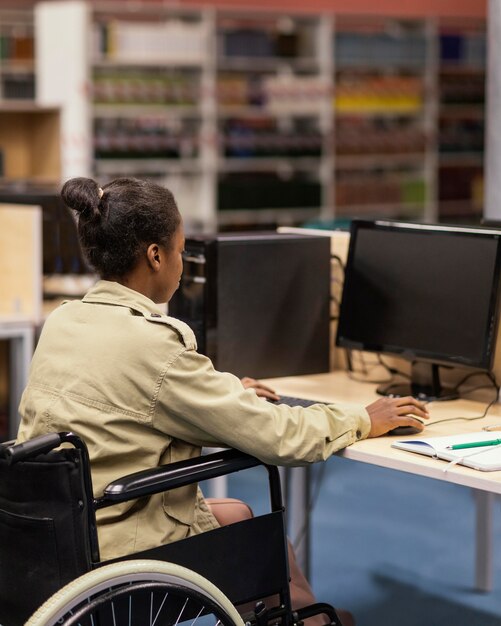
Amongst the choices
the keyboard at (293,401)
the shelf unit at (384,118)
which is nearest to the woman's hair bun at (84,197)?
the keyboard at (293,401)

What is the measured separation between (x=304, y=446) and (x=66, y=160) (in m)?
4.70

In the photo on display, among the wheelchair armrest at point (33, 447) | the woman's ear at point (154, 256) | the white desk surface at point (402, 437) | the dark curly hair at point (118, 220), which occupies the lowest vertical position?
the white desk surface at point (402, 437)

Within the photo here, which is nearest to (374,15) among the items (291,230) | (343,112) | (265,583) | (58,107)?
(343,112)

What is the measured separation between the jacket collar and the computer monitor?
872 millimetres

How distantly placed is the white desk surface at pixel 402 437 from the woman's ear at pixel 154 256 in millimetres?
529

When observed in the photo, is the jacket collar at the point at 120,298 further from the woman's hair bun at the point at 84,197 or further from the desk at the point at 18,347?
the desk at the point at 18,347

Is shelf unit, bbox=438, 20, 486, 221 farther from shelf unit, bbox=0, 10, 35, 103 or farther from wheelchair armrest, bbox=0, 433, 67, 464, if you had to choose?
wheelchair armrest, bbox=0, 433, 67, 464

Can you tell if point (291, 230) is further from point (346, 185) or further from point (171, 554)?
point (346, 185)

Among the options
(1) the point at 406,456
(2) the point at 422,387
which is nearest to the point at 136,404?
(1) the point at 406,456

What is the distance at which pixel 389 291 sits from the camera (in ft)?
8.98

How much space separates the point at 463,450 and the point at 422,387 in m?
0.66

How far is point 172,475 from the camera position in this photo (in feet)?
6.16

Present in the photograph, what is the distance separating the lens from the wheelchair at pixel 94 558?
1.73 meters

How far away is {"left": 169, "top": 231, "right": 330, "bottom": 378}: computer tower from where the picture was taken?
274cm
